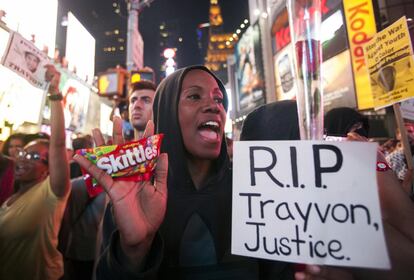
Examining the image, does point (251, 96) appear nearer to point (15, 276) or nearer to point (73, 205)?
point (73, 205)

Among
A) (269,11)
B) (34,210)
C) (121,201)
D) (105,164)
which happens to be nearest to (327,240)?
(121,201)

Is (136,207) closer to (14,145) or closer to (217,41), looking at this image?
(14,145)

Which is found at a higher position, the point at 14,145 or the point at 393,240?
the point at 14,145

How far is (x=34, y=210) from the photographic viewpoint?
244cm

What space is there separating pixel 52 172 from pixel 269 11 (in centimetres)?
1087

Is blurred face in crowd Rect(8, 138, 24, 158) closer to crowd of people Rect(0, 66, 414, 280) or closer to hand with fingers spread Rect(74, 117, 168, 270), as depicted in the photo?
crowd of people Rect(0, 66, 414, 280)

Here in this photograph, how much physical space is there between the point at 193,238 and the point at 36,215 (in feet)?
6.09

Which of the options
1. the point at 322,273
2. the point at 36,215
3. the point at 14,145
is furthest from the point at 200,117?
the point at 14,145

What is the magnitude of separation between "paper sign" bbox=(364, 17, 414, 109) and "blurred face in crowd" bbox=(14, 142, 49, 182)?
364 cm

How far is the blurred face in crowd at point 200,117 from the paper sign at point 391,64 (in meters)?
1.96

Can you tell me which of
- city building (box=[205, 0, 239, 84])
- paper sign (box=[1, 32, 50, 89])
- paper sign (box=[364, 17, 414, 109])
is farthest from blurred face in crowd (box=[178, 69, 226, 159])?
city building (box=[205, 0, 239, 84])

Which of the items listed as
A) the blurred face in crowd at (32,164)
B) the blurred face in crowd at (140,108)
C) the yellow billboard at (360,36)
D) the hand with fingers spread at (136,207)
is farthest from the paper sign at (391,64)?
the yellow billboard at (360,36)

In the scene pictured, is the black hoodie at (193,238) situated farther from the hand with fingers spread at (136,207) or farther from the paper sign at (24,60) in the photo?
the paper sign at (24,60)

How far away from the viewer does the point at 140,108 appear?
11.9ft
